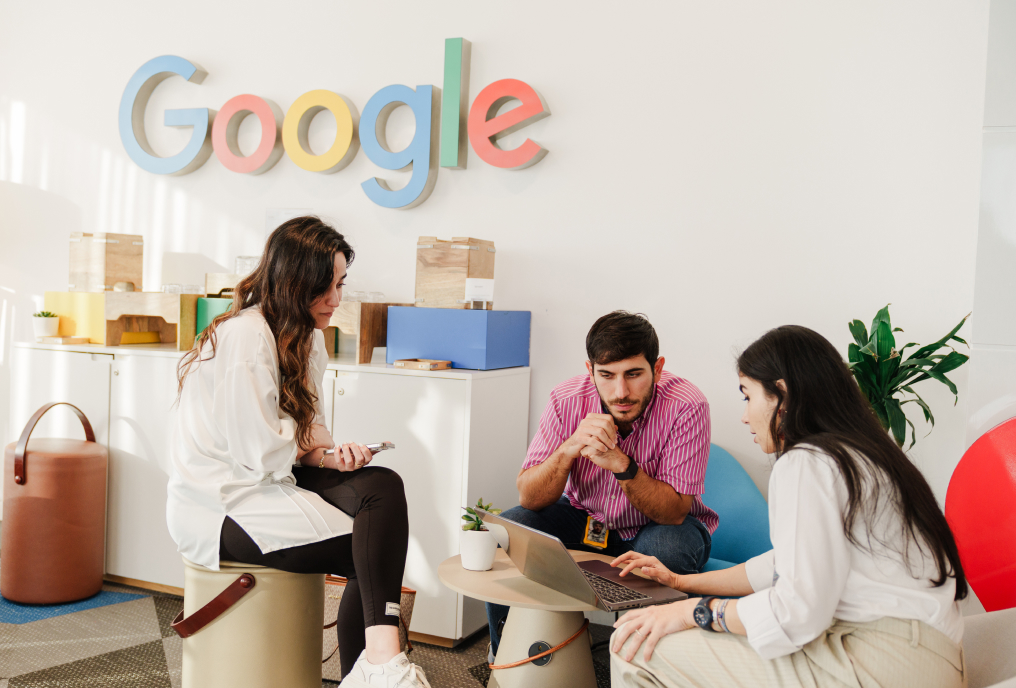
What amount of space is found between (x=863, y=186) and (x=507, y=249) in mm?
1354

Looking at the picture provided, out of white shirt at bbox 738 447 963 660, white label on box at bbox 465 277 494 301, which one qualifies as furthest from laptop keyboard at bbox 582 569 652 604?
white label on box at bbox 465 277 494 301

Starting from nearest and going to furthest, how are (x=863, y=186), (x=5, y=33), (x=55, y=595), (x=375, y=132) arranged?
(x=863, y=186) → (x=55, y=595) → (x=375, y=132) → (x=5, y=33)

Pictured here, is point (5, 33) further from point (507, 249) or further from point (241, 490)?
point (241, 490)

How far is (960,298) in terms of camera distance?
2.70 metres

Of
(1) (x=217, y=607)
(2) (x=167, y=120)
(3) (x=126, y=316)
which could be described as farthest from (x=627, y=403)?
(2) (x=167, y=120)

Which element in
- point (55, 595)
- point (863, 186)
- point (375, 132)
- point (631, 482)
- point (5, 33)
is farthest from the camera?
point (5, 33)

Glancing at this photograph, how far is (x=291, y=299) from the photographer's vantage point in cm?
207

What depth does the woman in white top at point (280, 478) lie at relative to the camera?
6.29ft

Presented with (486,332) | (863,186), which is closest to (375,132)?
(486,332)

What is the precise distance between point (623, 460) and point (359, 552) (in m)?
0.77

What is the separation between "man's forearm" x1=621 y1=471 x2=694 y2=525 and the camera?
7.59 ft

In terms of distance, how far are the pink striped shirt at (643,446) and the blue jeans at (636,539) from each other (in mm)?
45

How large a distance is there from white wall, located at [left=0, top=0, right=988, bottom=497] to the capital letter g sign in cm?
7

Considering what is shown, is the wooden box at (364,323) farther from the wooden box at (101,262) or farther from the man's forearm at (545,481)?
the wooden box at (101,262)
